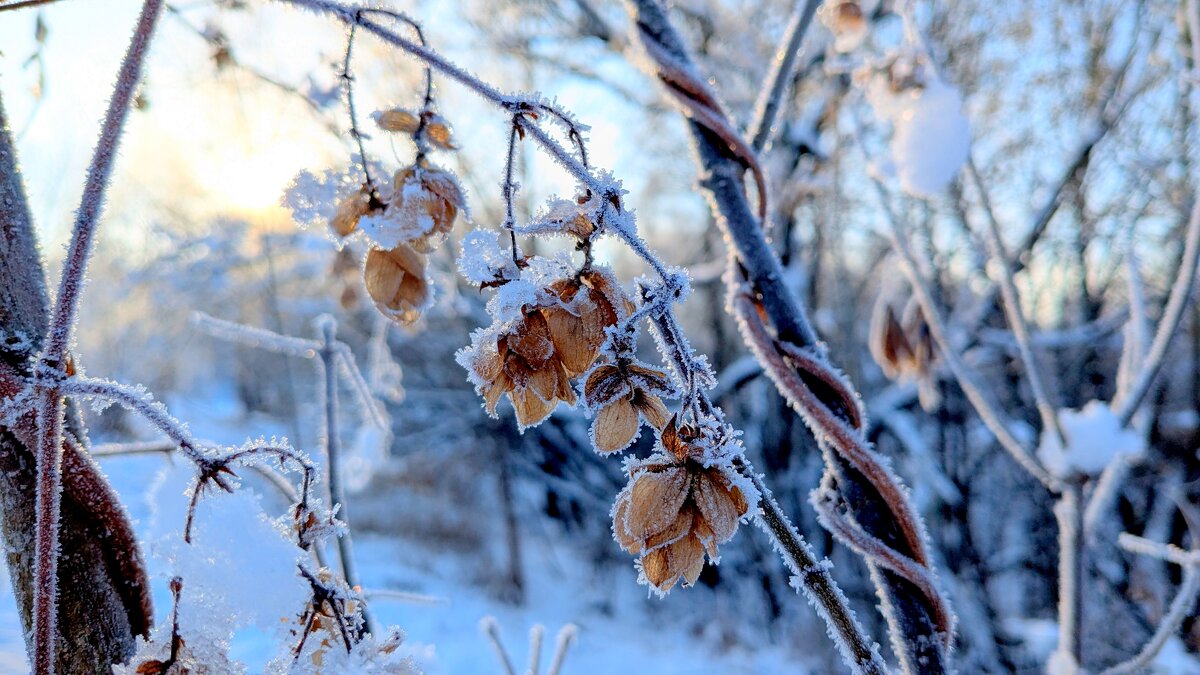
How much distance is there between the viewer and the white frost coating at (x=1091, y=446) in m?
0.94

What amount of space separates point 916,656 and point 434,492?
6120 mm

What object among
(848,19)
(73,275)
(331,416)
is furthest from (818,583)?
(848,19)

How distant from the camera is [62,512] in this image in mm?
415

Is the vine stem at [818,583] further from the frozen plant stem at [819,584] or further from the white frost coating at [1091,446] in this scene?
the white frost coating at [1091,446]

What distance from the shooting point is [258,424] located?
629cm

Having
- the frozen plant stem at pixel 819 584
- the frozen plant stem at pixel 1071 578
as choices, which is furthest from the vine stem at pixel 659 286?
the frozen plant stem at pixel 1071 578

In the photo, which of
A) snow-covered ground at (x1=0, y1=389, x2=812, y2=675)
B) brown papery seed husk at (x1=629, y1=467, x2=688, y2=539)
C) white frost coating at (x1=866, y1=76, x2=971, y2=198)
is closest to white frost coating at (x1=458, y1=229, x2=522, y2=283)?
brown papery seed husk at (x1=629, y1=467, x2=688, y2=539)

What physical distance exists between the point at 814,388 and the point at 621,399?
17 centimetres

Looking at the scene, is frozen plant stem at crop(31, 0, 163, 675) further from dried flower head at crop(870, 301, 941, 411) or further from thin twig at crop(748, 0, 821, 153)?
dried flower head at crop(870, 301, 941, 411)

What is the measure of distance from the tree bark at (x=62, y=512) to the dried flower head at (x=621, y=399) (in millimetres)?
298

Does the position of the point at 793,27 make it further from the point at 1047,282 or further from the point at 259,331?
the point at 1047,282

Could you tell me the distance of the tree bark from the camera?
1.33 feet

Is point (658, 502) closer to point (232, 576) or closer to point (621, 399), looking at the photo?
point (621, 399)

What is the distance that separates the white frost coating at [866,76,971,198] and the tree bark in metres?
0.86
